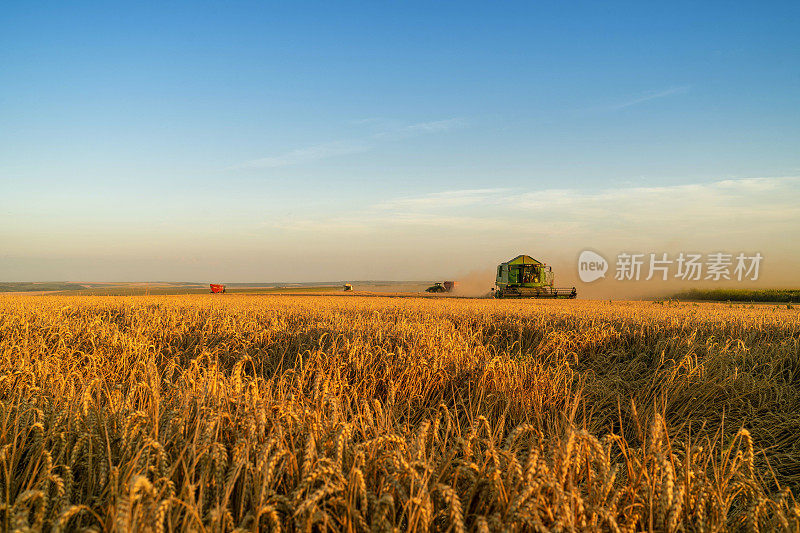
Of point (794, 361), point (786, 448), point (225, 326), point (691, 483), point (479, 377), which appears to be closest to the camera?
point (691, 483)

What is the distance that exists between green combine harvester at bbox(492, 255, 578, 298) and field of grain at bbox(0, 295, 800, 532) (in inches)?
1063

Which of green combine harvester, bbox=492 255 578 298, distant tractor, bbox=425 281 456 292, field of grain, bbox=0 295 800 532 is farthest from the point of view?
distant tractor, bbox=425 281 456 292

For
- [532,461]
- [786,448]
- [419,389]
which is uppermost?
[532,461]

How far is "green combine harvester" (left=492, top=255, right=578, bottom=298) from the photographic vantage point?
121 ft

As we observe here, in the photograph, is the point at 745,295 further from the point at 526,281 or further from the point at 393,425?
the point at 393,425

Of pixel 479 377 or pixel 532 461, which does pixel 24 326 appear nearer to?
pixel 479 377

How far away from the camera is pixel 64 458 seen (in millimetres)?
2666

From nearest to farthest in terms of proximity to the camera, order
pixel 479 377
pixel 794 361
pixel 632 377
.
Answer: pixel 479 377 < pixel 632 377 < pixel 794 361

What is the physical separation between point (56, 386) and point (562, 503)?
4.42m

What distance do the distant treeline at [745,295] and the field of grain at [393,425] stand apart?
37.0 metres

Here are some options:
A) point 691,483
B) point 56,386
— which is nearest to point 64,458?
point 56,386

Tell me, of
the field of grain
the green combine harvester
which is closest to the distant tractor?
the green combine harvester

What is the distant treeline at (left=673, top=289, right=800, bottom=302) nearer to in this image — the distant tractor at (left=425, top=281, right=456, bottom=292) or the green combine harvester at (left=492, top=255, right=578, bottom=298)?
the green combine harvester at (left=492, top=255, right=578, bottom=298)

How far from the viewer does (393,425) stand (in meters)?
4.20
